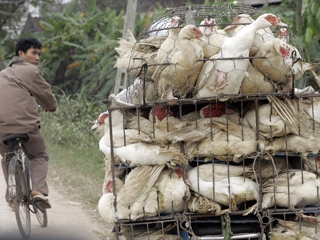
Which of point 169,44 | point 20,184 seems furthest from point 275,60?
point 20,184

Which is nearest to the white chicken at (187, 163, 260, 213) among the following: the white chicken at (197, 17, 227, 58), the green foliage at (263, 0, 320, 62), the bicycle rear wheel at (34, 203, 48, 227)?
the white chicken at (197, 17, 227, 58)

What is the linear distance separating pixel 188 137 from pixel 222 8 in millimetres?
1366

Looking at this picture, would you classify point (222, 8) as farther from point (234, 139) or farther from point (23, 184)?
point (23, 184)

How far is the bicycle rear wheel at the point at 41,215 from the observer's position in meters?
6.14

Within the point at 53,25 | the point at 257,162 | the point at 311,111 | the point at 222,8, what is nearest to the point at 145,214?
the point at 257,162

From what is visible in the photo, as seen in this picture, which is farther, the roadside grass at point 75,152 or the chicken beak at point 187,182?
the roadside grass at point 75,152

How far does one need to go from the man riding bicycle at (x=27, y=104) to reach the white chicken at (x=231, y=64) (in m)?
2.40

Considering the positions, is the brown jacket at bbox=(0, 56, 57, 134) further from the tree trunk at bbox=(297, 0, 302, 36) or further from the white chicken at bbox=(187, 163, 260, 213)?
the tree trunk at bbox=(297, 0, 302, 36)

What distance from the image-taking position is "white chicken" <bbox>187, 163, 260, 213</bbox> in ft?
13.0

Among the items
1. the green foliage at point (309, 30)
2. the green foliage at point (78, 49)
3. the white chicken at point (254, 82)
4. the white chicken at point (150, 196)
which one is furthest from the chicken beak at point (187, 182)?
the green foliage at point (78, 49)

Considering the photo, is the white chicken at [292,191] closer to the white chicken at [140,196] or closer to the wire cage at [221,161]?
the wire cage at [221,161]

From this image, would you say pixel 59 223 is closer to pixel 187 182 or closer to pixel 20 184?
pixel 20 184

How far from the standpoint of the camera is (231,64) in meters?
3.95

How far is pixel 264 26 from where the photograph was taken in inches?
157
